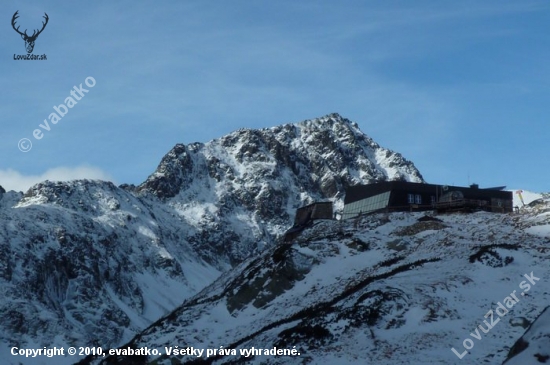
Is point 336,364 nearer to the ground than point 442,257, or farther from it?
nearer to the ground

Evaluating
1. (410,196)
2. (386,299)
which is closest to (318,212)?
(410,196)

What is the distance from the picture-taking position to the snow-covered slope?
4741 cm

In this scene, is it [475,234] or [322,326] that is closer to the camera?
[322,326]

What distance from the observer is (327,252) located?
68250 mm

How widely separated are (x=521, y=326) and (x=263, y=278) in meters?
23.5

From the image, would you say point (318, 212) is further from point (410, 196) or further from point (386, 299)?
point (386, 299)

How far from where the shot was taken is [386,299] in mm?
51594

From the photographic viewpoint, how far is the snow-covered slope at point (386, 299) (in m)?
47.4

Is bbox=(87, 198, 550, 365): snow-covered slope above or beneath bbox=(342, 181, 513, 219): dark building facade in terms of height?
beneath

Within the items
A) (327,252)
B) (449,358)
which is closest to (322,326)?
(449,358)

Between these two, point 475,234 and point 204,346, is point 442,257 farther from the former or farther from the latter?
point 204,346

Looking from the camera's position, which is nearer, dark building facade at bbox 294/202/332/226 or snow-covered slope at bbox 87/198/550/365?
snow-covered slope at bbox 87/198/550/365

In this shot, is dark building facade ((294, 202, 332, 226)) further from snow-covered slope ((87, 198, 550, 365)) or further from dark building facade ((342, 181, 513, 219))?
snow-covered slope ((87, 198, 550, 365))

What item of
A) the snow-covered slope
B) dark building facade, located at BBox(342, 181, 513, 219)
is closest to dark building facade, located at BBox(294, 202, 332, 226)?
dark building facade, located at BBox(342, 181, 513, 219)
